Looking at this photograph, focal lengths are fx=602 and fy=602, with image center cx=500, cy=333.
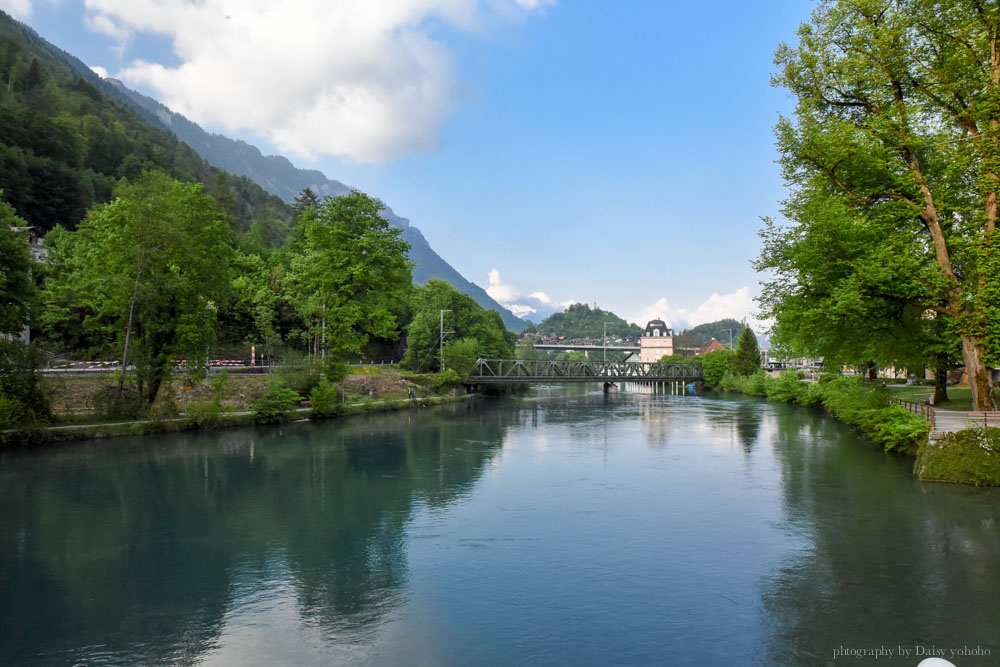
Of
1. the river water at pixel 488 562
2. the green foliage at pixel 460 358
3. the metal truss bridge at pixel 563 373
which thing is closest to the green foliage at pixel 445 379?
the green foliage at pixel 460 358

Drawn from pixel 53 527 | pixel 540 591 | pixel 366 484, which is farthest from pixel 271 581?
pixel 366 484

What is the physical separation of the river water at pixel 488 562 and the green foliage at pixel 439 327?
45020 mm

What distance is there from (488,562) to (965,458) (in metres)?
16.7

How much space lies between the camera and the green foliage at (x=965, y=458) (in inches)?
749

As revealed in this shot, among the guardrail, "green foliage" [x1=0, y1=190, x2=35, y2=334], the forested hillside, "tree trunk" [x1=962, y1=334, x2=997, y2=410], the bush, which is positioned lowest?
the bush

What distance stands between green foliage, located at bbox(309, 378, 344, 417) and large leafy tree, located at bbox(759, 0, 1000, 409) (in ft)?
Answer: 95.7

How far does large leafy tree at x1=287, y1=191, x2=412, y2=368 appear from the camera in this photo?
4269cm

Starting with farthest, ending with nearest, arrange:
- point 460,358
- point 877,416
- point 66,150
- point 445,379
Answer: point 66,150
point 460,358
point 445,379
point 877,416

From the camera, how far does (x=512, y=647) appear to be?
9.17 meters

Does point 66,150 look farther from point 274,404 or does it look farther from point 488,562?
point 488,562

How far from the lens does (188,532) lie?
15469 mm

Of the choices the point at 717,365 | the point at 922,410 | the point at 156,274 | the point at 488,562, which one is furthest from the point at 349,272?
the point at 717,365

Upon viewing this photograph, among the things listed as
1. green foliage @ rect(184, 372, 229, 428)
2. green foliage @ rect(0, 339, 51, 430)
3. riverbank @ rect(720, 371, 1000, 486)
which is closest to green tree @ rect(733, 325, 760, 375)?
riverbank @ rect(720, 371, 1000, 486)

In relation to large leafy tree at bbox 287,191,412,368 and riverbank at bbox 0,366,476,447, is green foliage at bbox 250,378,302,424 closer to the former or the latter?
riverbank at bbox 0,366,476,447
